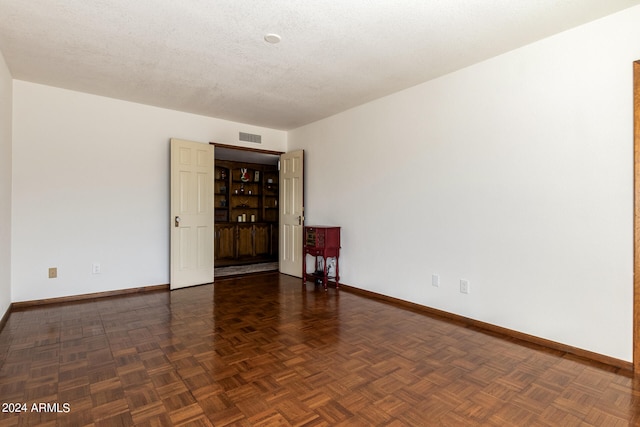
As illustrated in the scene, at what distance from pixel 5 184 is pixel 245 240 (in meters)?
4.25

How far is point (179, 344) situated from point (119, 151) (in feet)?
9.37

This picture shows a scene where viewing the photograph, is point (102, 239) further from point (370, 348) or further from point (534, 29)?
point (534, 29)

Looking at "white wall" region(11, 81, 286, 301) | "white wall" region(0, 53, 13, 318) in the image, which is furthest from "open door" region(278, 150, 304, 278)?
"white wall" region(0, 53, 13, 318)

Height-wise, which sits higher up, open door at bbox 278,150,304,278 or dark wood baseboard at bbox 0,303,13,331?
open door at bbox 278,150,304,278

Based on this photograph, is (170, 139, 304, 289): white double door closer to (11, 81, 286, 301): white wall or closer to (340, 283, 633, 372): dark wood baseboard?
(11, 81, 286, 301): white wall

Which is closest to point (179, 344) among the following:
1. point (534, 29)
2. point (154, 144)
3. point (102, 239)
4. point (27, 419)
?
point (27, 419)

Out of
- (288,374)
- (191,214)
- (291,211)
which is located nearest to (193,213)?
(191,214)

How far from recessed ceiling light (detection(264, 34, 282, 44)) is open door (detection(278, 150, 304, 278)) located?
2632mm

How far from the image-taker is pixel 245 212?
7.45 metres

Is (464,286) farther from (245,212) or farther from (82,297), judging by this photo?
(245,212)

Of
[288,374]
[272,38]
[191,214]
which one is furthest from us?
[191,214]

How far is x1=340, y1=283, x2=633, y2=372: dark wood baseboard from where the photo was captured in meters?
2.41

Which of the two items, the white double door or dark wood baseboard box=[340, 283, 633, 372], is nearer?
dark wood baseboard box=[340, 283, 633, 372]

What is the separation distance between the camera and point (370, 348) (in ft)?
8.72
